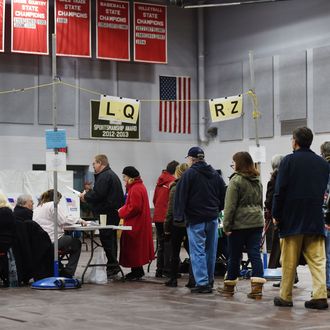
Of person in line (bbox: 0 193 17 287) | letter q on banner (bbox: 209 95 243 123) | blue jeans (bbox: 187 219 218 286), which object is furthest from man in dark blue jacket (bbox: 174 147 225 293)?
letter q on banner (bbox: 209 95 243 123)

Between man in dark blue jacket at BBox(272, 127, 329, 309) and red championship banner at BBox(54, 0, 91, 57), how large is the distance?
13.8m

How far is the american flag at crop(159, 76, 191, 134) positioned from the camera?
74.7ft

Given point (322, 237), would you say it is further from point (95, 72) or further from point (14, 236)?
point (95, 72)

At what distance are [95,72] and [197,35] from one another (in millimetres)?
3483

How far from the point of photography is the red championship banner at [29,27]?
20.0m

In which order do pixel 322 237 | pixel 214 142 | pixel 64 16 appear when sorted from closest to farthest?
pixel 322 237, pixel 64 16, pixel 214 142

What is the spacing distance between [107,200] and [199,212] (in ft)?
7.38

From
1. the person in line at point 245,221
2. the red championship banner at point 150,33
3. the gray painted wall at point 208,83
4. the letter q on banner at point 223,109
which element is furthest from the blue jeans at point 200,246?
the red championship banner at point 150,33

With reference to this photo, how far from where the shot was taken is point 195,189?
918 centimetres

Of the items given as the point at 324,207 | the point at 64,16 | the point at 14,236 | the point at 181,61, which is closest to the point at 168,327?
the point at 324,207

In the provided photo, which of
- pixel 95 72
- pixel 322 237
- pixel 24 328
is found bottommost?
pixel 24 328

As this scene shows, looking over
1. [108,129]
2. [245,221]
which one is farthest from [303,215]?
[108,129]

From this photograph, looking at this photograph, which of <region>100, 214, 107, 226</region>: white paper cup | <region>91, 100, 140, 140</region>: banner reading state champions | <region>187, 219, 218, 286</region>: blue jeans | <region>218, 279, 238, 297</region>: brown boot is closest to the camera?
<region>218, 279, 238, 297</region>: brown boot

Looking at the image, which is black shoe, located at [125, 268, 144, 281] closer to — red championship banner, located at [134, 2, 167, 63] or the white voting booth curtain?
the white voting booth curtain
